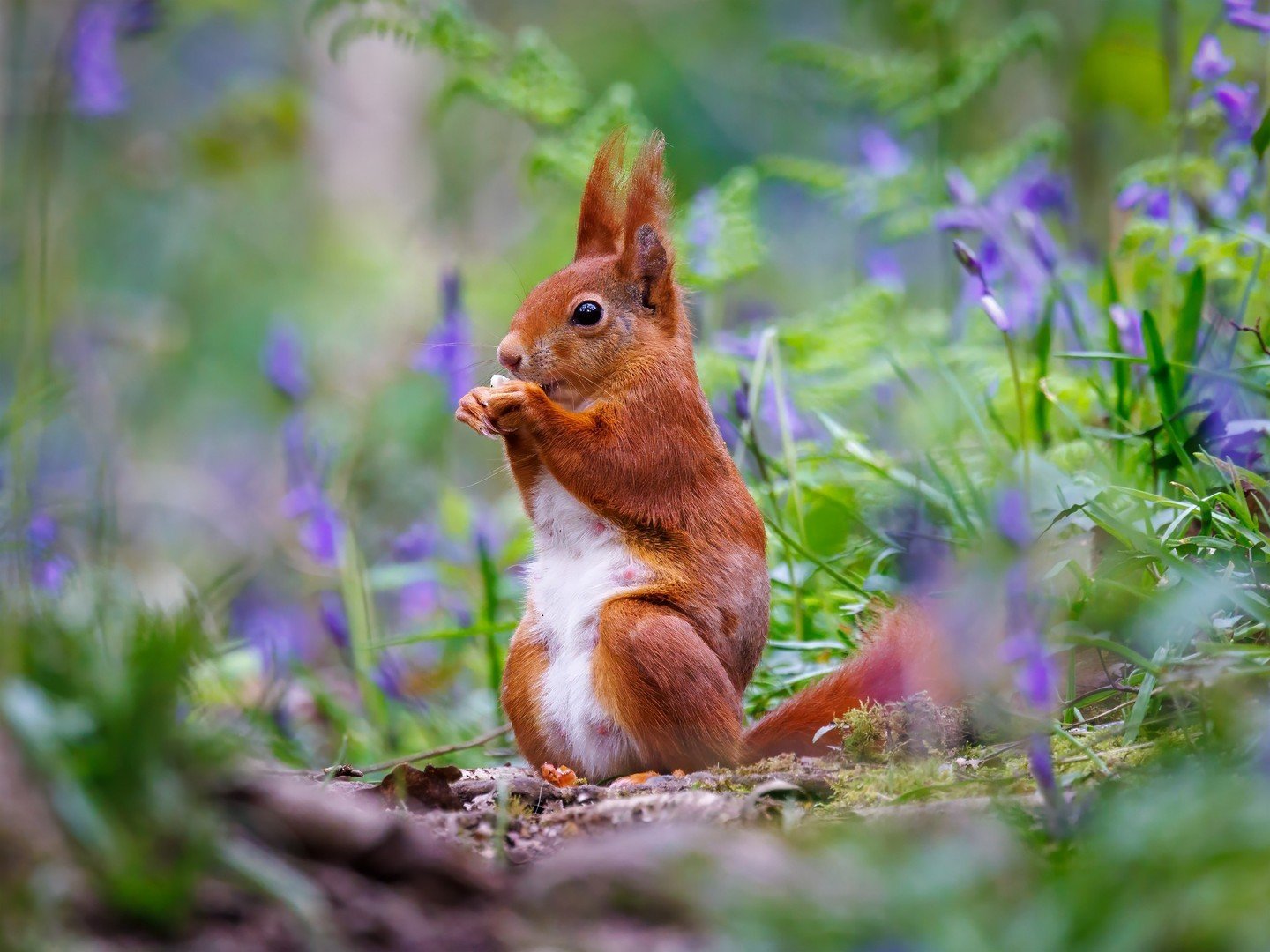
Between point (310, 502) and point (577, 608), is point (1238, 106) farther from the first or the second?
point (310, 502)

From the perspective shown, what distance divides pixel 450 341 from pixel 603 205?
102 cm

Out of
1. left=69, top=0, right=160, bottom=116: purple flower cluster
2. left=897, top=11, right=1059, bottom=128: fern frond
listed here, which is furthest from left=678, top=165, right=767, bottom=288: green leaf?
left=69, top=0, right=160, bottom=116: purple flower cluster

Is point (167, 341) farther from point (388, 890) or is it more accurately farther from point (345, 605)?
point (388, 890)

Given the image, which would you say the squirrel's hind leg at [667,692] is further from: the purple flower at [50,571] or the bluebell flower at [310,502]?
the bluebell flower at [310,502]

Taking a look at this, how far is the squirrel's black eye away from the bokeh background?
22.6 inches

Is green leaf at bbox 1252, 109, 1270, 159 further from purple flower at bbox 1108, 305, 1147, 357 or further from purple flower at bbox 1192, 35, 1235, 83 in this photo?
purple flower at bbox 1192, 35, 1235, 83

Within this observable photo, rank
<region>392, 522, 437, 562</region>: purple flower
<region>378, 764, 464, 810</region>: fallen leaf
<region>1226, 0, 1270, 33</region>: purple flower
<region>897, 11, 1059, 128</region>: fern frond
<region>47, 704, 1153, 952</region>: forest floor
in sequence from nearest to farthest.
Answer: <region>47, 704, 1153, 952</region>: forest floor < <region>378, 764, 464, 810</region>: fallen leaf < <region>1226, 0, 1270, 33</region>: purple flower < <region>897, 11, 1059, 128</region>: fern frond < <region>392, 522, 437, 562</region>: purple flower

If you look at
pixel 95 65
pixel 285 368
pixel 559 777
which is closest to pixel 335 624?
pixel 285 368

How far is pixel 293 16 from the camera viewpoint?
1178 cm

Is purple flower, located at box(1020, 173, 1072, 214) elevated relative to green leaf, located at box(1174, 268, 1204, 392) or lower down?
elevated

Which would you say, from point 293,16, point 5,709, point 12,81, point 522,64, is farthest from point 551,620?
point 293,16

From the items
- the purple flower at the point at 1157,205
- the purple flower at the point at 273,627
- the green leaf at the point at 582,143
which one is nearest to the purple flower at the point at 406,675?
the purple flower at the point at 273,627

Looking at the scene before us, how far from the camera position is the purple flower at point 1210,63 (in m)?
3.27

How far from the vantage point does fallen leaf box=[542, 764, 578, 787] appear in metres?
2.45
